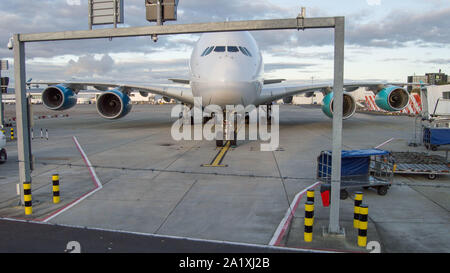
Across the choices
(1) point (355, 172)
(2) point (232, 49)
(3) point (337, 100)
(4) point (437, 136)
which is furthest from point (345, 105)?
(3) point (337, 100)

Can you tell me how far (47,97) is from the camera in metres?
22.3

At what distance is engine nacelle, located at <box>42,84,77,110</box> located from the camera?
72.4 feet

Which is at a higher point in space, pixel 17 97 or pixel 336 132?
pixel 17 97

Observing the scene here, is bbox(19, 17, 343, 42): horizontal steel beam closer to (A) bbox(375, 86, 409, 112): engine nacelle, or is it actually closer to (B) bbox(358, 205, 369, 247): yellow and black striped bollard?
(B) bbox(358, 205, 369, 247): yellow and black striped bollard

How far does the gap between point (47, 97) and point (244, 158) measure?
15298 mm

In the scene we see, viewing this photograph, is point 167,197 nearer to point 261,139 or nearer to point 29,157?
point 29,157

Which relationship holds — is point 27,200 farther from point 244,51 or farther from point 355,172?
point 244,51

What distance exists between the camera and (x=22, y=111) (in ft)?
25.2

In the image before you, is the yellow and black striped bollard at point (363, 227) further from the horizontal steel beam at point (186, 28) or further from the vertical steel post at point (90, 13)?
the vertical steel post at point (90, 13)

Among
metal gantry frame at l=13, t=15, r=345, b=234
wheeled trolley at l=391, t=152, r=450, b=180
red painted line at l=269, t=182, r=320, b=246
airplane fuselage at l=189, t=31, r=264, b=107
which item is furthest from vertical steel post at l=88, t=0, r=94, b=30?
airplane fuselage at l=189, t=31, r=264, b=107

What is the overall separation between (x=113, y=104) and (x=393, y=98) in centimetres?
1745

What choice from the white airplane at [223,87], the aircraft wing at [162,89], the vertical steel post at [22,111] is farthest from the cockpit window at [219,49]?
the vertical steel post at [22,111]

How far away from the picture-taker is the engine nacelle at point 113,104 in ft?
67.6
